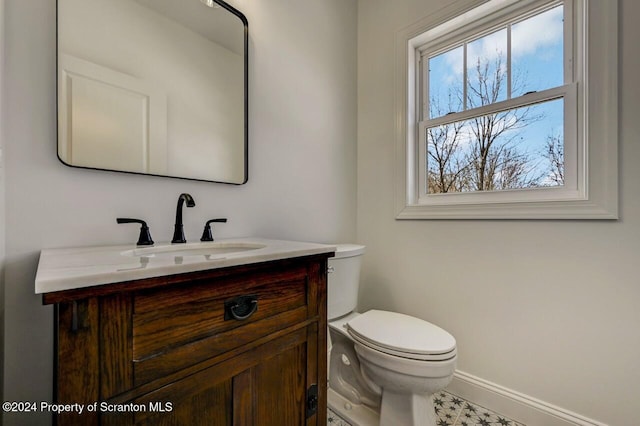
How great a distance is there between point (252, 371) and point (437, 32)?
1.85m

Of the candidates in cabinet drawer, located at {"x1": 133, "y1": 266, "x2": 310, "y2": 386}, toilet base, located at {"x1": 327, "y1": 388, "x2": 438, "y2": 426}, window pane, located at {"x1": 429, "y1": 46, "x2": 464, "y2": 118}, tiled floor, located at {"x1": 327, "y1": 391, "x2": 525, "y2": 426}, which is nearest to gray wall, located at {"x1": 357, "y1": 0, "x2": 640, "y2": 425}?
tiled floor, located at {"x1": 327, "y1": 391, "x2": 525, "y2": 426}

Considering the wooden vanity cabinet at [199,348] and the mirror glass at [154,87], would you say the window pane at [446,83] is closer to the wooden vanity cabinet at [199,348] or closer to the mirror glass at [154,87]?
the mirror glass at [154,87]

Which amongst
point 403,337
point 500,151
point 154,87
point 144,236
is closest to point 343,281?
point 403,337

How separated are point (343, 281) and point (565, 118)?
1.23 meters

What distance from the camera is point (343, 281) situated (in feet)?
4.67

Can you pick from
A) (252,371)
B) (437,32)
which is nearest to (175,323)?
(252,371)

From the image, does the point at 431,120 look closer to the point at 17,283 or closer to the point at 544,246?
the point at 544,246

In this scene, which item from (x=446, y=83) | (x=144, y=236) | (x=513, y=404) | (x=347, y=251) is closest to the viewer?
(x=144, y=236)

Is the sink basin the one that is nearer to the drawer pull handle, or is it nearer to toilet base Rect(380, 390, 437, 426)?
the drawer pull handle

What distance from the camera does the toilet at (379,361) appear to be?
1043 mm

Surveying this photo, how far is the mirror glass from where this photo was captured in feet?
2.91

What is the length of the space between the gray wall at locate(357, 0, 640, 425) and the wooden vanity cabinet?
2.97 feet

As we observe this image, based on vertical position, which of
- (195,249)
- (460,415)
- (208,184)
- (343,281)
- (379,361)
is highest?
(208,184)

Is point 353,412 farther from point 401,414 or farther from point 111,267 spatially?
point 111,267
